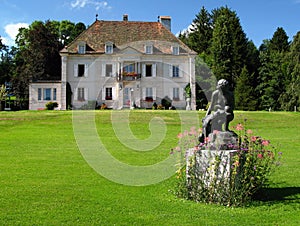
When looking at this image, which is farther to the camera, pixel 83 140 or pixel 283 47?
pixel 283 47

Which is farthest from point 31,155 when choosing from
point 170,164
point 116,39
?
point 116,39

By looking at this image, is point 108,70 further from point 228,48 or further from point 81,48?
point 228,48

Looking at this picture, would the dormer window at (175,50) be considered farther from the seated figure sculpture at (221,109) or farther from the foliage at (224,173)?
the foliage at (224,173)

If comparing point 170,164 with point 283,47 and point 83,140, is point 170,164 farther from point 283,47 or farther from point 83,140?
point 283,47

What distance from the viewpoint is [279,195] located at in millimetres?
7461

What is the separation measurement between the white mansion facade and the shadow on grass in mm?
30515

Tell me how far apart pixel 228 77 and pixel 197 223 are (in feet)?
144

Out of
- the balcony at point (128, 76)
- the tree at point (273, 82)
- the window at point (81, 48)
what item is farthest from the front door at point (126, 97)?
the tree at point (273, 82)

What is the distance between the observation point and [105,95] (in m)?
39.2

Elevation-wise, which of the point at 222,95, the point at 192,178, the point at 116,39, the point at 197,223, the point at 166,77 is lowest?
the point at 197,223

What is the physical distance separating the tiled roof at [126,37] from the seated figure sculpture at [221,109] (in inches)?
1314

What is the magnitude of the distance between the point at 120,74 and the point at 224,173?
32626 millimetres

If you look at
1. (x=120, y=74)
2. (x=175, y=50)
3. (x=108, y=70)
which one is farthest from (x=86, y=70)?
(x=175, y=50)

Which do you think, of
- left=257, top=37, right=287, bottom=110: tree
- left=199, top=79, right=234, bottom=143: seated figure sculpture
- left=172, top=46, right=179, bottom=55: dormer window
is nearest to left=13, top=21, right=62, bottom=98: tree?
left=172, top=46, right=179, bottom=55: dormer window
